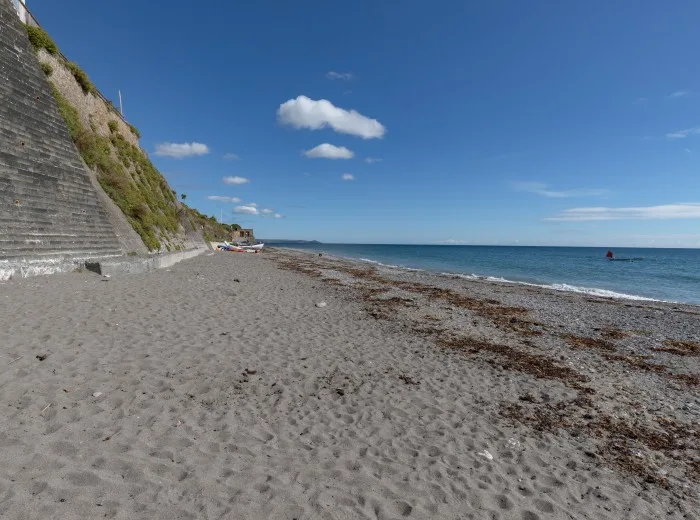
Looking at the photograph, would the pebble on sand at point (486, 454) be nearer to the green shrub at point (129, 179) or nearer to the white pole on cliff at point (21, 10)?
the green shrub at point (129, 179)

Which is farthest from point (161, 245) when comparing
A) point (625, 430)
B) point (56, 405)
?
point (625, 430)

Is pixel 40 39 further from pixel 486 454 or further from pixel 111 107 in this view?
pixel 486 454

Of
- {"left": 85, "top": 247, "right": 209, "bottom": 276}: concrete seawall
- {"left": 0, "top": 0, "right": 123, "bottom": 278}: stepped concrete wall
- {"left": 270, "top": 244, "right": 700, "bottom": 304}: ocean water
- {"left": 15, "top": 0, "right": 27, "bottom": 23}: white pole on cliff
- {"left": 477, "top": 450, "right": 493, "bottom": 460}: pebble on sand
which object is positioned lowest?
{"left": 270, "top": 244, "right": 700, "bottom": 304}: ocean water

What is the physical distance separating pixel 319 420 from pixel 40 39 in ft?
76.0

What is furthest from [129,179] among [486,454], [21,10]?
[486,454]

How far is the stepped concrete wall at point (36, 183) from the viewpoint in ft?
40.2

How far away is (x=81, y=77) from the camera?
70.9 feet

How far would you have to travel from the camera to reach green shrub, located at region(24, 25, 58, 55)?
685 inches

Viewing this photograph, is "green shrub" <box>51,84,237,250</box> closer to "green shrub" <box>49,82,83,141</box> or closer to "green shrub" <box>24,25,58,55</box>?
"green shrub" <box>49,82,83,141</box>

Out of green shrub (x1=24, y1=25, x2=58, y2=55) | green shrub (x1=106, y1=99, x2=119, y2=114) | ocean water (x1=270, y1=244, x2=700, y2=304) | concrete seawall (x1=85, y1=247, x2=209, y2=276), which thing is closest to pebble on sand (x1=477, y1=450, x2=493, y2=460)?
concrete seawall (x1=85, y1=247, x2=209, y2=276)

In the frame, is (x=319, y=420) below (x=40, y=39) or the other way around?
below

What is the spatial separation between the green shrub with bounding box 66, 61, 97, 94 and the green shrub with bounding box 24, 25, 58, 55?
5.76 feet

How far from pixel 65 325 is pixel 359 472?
6.99 m

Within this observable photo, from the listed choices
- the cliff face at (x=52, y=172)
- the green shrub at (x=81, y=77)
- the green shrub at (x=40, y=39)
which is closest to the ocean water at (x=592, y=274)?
the cliff face at (x=52, y=172)
